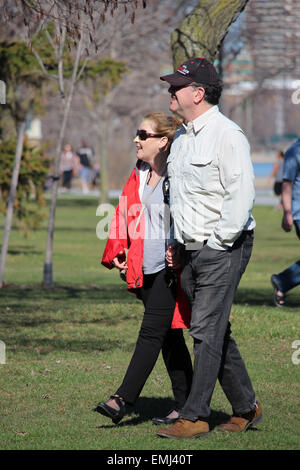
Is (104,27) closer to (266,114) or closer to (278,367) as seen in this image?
(278,367)

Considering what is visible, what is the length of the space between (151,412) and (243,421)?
761 mm

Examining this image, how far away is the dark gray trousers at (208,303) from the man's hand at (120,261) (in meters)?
0.45

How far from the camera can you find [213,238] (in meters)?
4.86

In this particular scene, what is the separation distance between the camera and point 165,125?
5.43 metres

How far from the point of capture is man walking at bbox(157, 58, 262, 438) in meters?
4.83

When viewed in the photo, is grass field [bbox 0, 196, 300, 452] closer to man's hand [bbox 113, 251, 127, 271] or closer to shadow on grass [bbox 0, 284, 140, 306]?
shadow on grass [bbox 0, 284, 140, 306]

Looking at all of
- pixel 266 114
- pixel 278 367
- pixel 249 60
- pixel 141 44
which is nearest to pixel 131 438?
pixel 278 367

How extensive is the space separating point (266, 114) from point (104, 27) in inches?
3191

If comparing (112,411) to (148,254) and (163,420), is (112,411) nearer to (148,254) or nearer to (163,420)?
(163,420)

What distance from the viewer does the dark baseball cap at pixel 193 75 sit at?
5.04m

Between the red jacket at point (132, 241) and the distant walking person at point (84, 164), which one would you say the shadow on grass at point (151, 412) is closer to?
the red jacket at point (132, 241)

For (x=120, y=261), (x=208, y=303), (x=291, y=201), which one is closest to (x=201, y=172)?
(x=208, y=303)

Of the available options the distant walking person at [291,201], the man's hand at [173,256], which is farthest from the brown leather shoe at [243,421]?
the distant walking person at [291,201]
